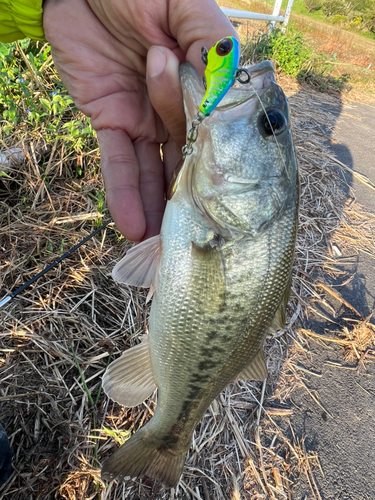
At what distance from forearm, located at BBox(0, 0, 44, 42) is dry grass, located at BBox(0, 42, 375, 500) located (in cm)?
95

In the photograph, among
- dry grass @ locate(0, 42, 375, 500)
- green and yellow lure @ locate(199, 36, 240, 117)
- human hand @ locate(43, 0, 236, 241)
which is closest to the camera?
green and yellow lure @ locate(199, 36, 240, 117)

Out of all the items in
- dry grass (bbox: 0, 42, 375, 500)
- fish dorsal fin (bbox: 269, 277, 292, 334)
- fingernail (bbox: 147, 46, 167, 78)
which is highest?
fingernail (bbox: 147, 46, 167, 78)

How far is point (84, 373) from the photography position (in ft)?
7.34

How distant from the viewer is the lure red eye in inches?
50.5

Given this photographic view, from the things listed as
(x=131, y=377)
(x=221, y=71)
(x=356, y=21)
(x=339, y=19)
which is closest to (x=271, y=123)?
(x=221, y=71)

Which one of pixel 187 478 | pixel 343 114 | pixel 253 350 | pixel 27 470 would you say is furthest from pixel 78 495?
pixel 343 114

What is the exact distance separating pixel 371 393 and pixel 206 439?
1.55 metres

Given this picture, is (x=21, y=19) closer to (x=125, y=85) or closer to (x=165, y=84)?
(x=125, y=85)

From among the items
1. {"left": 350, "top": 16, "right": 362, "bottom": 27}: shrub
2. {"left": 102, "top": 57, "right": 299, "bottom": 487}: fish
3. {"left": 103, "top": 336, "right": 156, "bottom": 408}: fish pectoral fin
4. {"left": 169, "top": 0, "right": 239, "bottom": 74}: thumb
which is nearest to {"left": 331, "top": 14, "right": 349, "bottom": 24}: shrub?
{"left": 350, "top": 16, "right": 362, "bottom": 27}: shrub

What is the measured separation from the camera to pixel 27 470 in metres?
1.85

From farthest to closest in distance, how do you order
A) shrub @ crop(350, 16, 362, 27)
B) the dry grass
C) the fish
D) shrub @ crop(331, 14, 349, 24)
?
shrub @ crop(331, 14, 349, 24)
shrub @ crop(350, 16, 362, 27)
the dry grass
the fish

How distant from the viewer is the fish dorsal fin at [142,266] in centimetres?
161

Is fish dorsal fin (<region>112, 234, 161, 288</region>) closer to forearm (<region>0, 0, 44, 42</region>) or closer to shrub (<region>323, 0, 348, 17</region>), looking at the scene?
forearm (<region>0, 0, 44, 42</region>)

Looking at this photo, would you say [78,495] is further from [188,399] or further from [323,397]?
[323,397]
